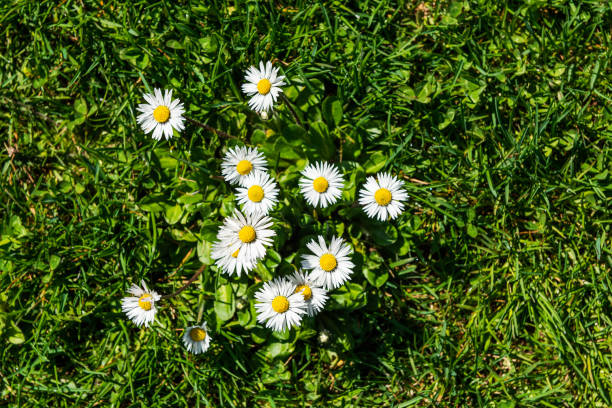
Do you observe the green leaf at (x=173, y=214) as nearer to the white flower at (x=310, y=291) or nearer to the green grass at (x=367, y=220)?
the green grass at (x=367, y=220)

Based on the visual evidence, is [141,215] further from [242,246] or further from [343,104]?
[343,104]

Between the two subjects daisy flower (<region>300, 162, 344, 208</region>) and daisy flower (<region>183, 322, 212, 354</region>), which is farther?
daisy flower (<region>183, 322, 212, 354</region>)

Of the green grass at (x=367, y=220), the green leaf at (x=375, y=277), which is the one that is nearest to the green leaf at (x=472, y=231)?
the green grass at (x=367, y=220)

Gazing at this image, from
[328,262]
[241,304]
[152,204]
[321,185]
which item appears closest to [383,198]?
[321,185]

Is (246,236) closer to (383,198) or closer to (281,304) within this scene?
(281,304)

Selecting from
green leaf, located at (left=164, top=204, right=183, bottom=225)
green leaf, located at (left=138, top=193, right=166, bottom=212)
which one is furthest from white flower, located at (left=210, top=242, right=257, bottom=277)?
green leaf, located at (left=138, top=193, right=166, bottom=212)

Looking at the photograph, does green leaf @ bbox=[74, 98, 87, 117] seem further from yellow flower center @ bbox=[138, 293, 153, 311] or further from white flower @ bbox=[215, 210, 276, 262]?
white flower @ bbox=[215, 210, 276, 262]

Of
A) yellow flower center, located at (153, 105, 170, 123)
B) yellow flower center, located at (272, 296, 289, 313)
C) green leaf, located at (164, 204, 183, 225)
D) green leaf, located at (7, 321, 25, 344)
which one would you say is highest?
yellow flower center, located at (153, 105, 170, 123)
